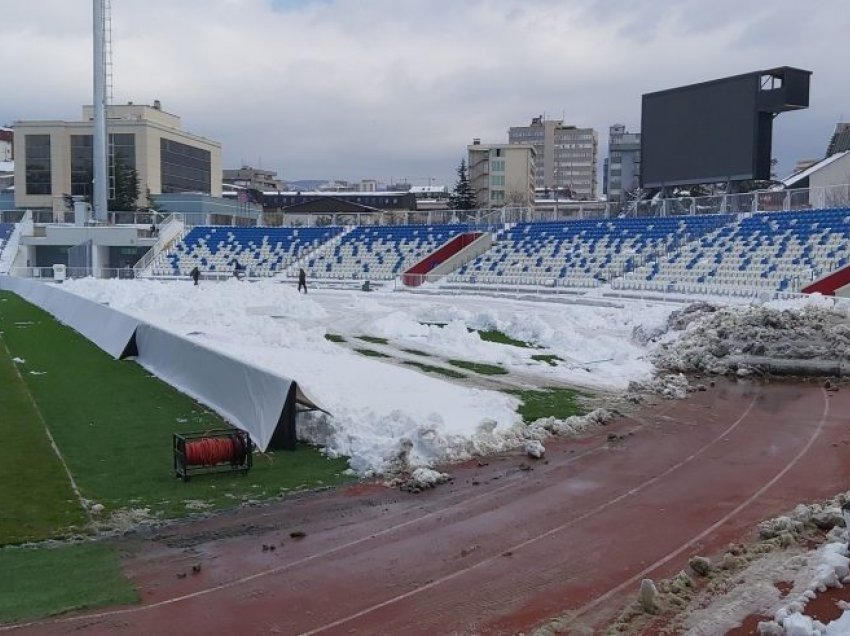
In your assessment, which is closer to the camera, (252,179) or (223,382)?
(223,382)

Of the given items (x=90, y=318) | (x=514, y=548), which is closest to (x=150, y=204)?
(x=90, y=318)

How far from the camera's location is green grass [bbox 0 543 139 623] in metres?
7.17

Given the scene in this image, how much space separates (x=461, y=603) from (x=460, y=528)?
204 centimetres

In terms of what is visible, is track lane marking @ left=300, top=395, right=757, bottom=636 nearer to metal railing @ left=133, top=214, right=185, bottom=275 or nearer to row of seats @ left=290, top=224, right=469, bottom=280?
row of seats @ left=290, top=224, right=469, bottom=280

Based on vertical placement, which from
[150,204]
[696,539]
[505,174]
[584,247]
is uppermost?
[505,174]

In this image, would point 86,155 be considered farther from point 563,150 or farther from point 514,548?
point 563,150

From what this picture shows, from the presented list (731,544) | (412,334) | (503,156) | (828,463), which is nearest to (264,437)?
(731,544)

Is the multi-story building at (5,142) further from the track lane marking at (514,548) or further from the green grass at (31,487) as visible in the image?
the track lane marking at (514,548)

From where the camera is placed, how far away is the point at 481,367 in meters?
20.3

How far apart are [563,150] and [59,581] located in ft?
637

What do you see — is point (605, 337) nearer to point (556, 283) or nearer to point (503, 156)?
point (556, 283)

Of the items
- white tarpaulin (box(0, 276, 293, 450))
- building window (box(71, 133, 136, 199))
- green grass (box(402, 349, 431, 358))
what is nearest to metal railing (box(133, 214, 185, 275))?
white tarpaulin (box(0, 276, 293, 450))

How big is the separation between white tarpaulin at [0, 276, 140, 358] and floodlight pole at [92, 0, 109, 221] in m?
21.6

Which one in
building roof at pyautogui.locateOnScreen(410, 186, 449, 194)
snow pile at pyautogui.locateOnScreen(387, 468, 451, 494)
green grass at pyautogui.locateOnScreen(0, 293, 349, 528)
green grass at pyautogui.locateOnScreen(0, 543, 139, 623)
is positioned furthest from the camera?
building roof at pyautogui.locateOnScreen(410, 186, 449, 194)
